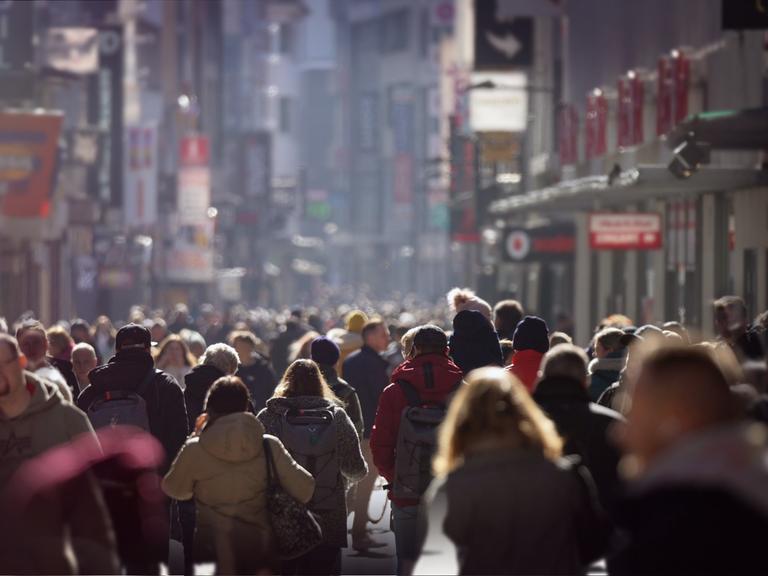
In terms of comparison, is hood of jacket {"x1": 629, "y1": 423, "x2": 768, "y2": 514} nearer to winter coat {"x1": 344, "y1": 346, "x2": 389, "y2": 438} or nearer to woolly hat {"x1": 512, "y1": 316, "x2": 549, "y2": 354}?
woolly hat {"x1": 512, "y1": 316, "x2": 549, "y2": 354}

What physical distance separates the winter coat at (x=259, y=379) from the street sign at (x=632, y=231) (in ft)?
43.5

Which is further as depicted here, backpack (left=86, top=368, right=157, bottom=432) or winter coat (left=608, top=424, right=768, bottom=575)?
backpack (left=86, top=368, right=157, bottom=432)

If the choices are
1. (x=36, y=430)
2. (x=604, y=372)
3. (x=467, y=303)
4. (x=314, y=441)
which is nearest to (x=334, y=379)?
(x=467, y=303)

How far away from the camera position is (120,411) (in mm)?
13008

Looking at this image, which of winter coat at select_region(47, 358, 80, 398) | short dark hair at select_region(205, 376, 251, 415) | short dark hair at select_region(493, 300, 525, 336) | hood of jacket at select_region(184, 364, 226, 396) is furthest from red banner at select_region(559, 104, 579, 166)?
short dark hair at select_region(205, 376, 251, 415)

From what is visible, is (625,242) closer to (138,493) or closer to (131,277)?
(138,493)

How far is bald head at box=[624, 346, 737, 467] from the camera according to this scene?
5.83 meters

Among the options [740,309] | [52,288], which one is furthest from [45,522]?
[52,288]

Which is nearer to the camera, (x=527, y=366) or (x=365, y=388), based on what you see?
(x=527, y=366)

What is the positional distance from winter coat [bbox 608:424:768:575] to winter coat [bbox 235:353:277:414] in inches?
565

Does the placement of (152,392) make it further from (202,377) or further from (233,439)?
(233,439)

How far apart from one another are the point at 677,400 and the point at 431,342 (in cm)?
748

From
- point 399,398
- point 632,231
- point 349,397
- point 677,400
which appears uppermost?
point 632,231

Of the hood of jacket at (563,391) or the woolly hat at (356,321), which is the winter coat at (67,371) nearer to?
the woolly hat at (356,321)
